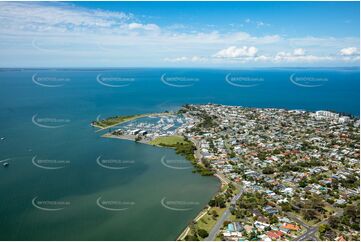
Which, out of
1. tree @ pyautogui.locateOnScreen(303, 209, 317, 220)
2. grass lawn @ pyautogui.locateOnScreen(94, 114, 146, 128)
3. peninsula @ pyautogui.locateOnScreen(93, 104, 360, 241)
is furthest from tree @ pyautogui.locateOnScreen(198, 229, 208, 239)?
grass lawn @ pyautogui.locateOnScreen(94, 114, 146, 128)

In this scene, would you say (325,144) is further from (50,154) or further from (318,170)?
(50,154)

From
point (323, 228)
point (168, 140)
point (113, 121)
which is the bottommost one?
point (323, 228)

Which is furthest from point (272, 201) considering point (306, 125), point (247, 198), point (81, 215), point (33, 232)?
point (306, 125)

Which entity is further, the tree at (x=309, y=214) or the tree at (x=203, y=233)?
the tree at (x=309, y=214)

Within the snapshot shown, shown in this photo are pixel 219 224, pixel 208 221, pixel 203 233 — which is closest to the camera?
pixel 203 233

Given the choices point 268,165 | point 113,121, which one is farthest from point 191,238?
point 113,121

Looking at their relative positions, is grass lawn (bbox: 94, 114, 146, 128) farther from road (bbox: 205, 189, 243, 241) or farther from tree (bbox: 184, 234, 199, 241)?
tree (bbox: 184, 234, 199, 241)

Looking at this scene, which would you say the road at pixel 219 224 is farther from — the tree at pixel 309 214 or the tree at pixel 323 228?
the tree at pixel 323 228

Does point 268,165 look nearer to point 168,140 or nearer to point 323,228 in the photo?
point 323,228

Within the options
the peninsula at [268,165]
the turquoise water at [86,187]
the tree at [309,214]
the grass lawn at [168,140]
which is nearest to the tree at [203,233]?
the peninsula at [268,165]
